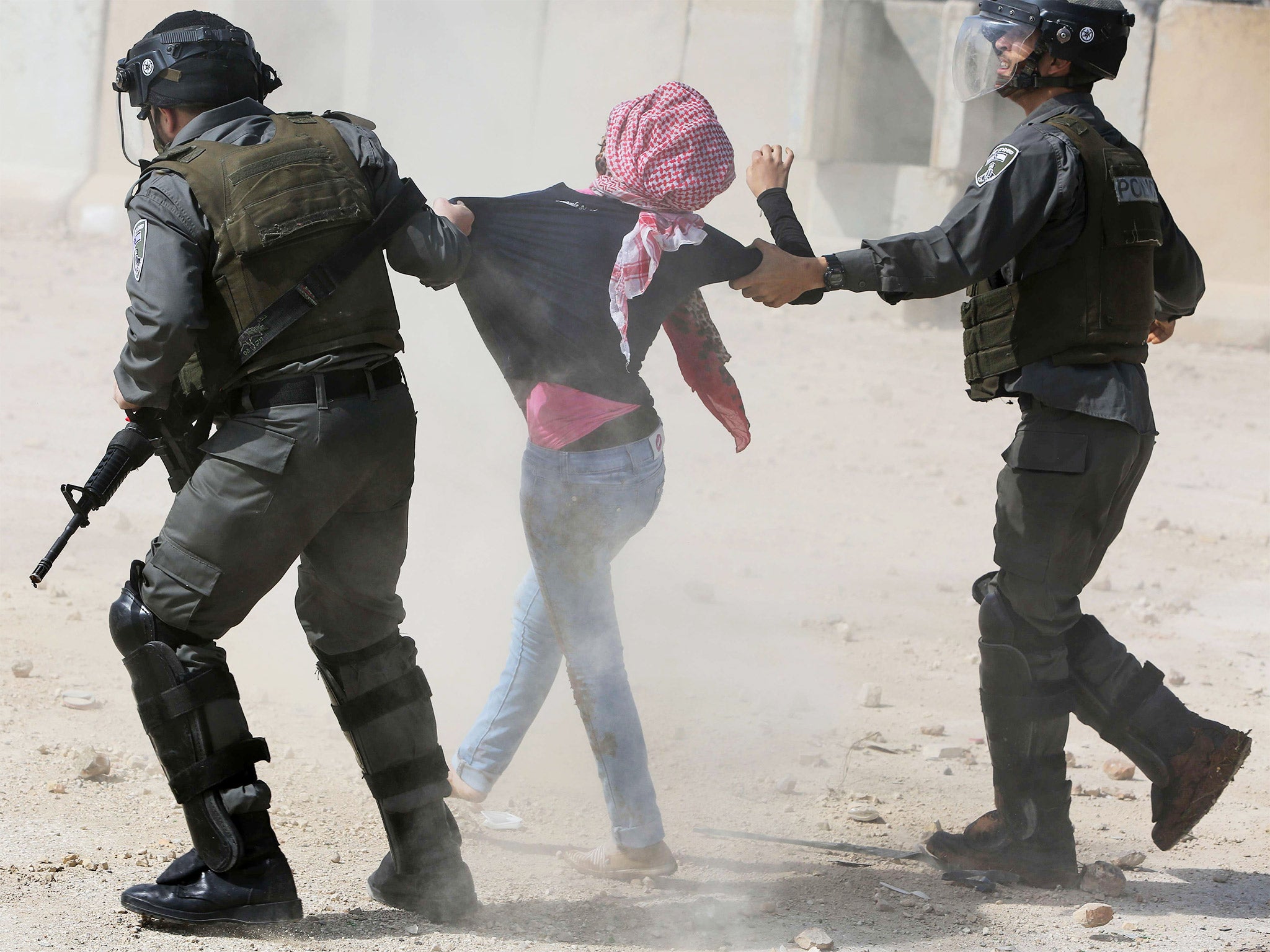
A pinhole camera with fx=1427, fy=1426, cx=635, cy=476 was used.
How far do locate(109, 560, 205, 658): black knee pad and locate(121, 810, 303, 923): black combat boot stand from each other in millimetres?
363

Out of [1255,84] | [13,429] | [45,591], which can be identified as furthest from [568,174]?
[1255,84]

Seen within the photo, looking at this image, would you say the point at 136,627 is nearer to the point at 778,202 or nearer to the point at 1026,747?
the point at 778,202

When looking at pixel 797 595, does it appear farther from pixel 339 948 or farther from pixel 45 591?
pixel 339 948

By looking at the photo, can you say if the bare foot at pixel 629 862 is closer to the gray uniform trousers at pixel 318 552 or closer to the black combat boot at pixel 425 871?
the black combat boot at pixel 425 871

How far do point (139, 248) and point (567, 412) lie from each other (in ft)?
3.03

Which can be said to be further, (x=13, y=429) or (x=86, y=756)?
(x=13, y=429)

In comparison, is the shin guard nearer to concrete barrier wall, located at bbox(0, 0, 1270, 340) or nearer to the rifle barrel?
the rifle barrel

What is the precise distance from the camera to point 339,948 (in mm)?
2678

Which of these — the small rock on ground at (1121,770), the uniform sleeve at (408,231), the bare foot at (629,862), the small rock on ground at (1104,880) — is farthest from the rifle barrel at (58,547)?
the small rock on ground at (1121,770)

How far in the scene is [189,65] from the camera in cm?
267

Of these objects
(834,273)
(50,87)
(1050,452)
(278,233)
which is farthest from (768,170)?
(50,87)

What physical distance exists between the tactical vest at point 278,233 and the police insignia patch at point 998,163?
4.23ft

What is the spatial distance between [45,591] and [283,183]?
9.00ft

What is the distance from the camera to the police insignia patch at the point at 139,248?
256 cm
